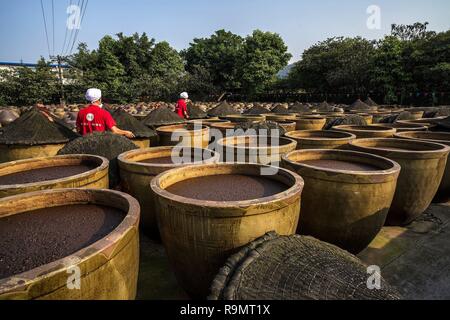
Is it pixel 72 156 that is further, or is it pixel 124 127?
pixel 124 127

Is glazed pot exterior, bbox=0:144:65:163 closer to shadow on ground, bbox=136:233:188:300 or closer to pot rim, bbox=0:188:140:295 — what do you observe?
shadow on ground, bbox=136:233:188:300

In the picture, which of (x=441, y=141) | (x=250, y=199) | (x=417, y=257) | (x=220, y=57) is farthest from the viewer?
(x=220, y=57)

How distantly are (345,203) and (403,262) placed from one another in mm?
1251

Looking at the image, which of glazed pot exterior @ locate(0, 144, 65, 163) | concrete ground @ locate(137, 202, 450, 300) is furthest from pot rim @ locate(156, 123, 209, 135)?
concrete ground @ locate(137, 202, 450, 300)

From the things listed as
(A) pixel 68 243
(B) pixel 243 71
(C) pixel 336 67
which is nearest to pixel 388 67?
(C) pixel 336 67

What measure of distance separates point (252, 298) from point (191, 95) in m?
36.2

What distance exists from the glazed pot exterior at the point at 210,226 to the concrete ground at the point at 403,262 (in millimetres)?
630

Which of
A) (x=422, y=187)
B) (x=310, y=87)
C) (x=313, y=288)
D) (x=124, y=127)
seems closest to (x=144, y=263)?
(x=313, y=288)

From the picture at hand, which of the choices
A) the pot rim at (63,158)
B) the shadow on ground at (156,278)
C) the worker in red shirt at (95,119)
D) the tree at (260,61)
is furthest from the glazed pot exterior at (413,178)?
the tree at (260,61)

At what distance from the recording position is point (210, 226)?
2211mm

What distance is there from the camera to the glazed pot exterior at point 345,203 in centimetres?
298

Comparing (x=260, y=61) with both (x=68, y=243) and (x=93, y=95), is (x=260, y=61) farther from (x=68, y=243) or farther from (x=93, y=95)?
(x=68, y=243)

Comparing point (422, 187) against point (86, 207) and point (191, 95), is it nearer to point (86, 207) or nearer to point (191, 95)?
point (86, 207)

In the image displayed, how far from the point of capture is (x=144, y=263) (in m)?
3.50
